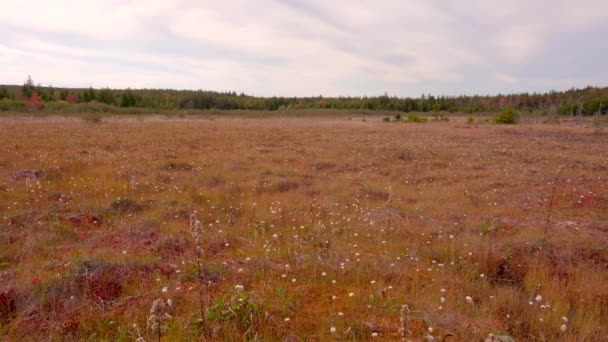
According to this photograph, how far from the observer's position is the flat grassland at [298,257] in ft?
12.0

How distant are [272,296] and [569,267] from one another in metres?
4.55

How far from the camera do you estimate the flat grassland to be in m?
3.67

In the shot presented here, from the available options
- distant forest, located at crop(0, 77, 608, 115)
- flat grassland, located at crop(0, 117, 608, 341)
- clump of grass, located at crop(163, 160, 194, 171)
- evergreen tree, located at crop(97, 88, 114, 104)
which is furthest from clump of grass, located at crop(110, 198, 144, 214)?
evergreen tree, located at crop(97, 88, 114, 104)

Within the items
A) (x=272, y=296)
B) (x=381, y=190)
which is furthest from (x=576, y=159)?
(x=272, y=296)

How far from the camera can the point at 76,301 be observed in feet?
13.2

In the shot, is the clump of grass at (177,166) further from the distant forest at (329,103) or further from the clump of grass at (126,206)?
the distant forest at (329,103)

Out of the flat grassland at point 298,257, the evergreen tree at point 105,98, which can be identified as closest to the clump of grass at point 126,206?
the flat grassland at point 298,257

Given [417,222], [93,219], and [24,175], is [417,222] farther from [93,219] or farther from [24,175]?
[24,175]

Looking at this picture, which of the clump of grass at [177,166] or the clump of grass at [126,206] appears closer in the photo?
the clump of grass at [126,206]

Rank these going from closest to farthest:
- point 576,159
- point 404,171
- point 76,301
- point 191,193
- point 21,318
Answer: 1. point 21,318
2. point 76,301
3. point 191,193
4. point 404,171
5. point 576,159

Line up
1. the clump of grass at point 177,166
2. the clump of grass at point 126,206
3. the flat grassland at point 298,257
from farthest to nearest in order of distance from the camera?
1. the clump of grass at point 177,166
2. the clump of grass at point 126,206
3. the flat grassland at point 298,257

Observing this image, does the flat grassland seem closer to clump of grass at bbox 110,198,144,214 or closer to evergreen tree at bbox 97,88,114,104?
clump of grass at bbox 110,198,144,214

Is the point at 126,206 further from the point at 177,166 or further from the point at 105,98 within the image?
the point at 105,98

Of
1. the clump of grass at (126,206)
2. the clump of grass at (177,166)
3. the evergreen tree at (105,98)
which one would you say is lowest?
the clump of grass at (126,206)
